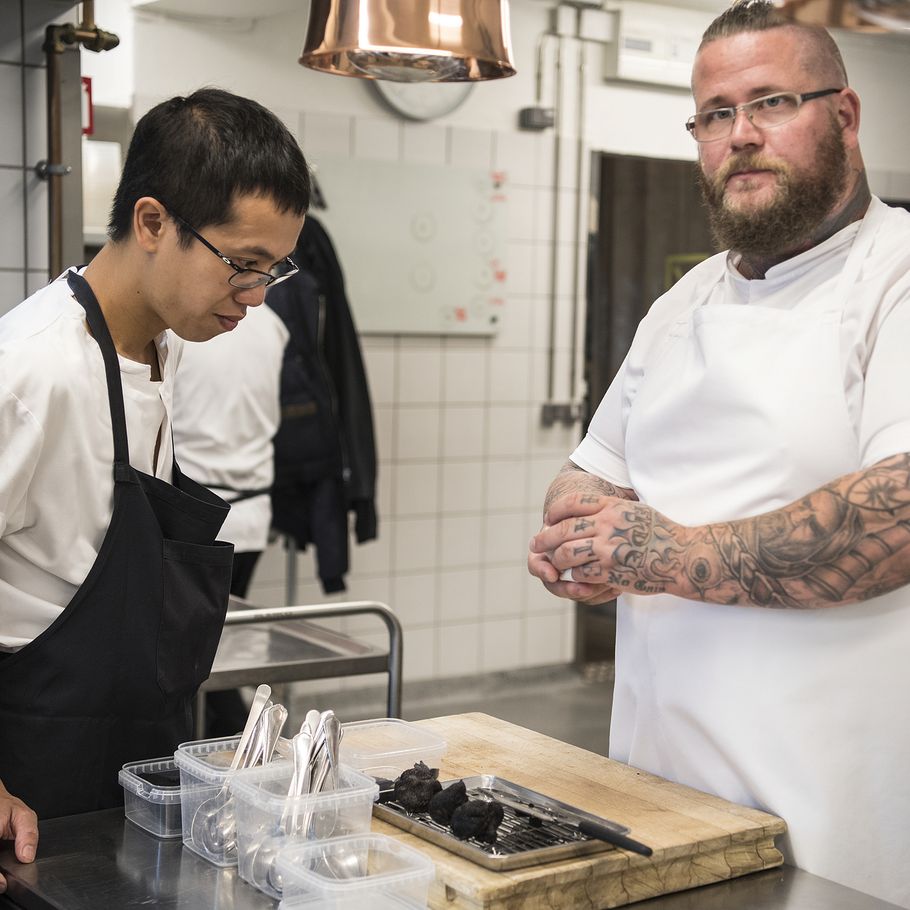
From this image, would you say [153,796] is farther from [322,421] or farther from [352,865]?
[322,421]

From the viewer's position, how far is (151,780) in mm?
1507

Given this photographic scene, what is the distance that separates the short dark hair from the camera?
1.59m

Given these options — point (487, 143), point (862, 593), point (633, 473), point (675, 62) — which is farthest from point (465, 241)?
point (862, 593)

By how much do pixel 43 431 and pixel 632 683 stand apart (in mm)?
839

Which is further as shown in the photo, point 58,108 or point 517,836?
point 58,108

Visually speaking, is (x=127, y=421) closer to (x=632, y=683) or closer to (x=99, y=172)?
(x=632, y=683)

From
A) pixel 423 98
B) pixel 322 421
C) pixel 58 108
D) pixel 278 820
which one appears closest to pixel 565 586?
pixel 278 820

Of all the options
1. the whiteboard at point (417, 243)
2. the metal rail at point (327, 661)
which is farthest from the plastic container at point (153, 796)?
the whiteboard at point (417, 243)

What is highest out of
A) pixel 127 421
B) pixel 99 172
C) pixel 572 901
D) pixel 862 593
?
pixel 99 172

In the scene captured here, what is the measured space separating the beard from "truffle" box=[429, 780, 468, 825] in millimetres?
800

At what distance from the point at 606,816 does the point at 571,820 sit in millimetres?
85

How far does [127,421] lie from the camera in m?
1.64

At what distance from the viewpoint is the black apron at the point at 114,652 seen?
1.55 metres

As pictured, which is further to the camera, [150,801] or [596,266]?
[596,266]
